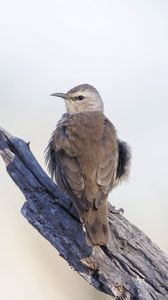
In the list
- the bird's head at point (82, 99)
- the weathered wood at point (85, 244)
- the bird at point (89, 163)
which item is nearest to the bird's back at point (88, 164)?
the bird at point (89, 163)

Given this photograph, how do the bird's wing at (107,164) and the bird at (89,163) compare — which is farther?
the bird's wing at (107,164)

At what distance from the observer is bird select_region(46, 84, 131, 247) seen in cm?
920

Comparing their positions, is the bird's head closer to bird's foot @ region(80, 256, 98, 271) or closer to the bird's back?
the bird's back

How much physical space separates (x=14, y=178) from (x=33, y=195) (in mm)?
284

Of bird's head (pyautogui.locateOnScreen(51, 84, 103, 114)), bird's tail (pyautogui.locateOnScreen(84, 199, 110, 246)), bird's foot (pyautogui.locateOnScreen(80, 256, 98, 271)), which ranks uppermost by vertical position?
bird's head (pyautogui.locateOnScreen(51, 84, 103, 114))

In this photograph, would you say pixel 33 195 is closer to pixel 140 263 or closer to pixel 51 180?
pixel 51 180

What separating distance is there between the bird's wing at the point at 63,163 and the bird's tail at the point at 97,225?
24 cm

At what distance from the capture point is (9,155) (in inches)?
373

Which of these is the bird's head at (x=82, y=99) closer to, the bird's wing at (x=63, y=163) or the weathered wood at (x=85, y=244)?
the bird's wing at (x=63, y=163)

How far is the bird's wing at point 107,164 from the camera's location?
953 cm

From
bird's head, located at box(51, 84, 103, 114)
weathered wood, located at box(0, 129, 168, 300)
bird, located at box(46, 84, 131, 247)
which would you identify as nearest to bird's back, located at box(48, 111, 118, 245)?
bird, located at box(46, 84, 131, 247)

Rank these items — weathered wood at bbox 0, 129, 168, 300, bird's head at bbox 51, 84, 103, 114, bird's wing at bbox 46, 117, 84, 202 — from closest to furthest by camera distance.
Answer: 1. weathered wood at bbox 0, 129, 168, 300
2. bird's wing at bbox 46, 117, 84, 202
3. bird's head at bbox 51, 84, 103, 114

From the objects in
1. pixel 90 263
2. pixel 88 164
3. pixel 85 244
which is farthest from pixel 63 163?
pixel 90 263

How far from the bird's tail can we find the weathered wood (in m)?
0.07
